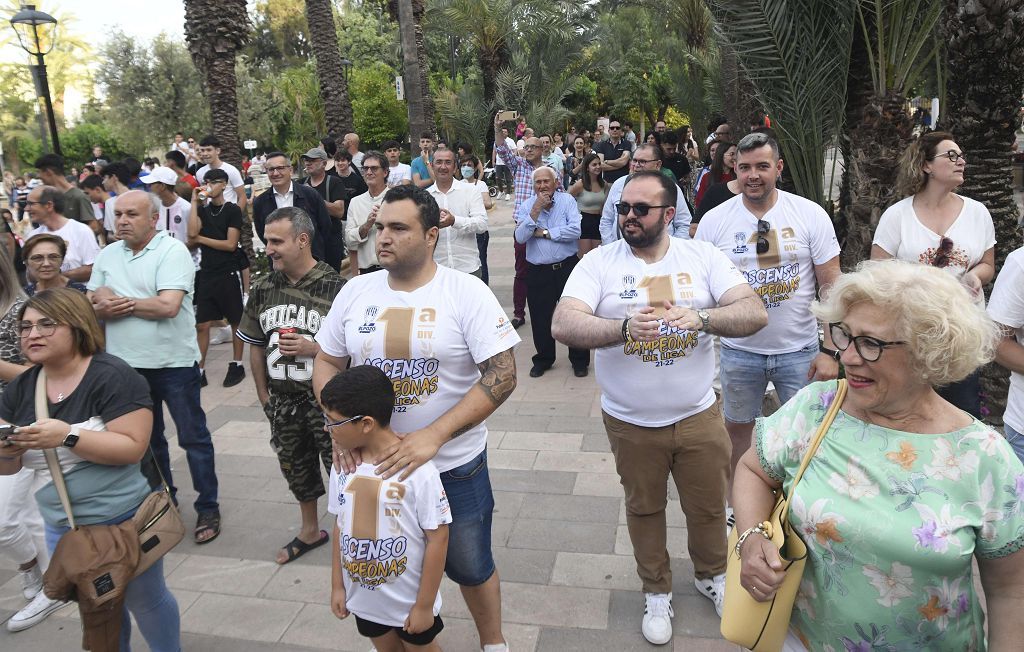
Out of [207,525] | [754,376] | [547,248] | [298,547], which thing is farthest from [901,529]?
[547,248]

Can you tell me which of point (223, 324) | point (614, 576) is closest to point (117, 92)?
point (223, 324)

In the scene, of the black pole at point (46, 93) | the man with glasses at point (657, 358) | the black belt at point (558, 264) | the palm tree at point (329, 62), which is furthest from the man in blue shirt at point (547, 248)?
the black pole at point (46, 93)

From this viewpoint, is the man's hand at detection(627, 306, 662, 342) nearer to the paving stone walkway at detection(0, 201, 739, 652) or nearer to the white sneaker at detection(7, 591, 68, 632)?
the paving stone walkway at detection(0, 201, 739, 652)

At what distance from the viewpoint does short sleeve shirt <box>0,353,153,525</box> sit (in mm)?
2863

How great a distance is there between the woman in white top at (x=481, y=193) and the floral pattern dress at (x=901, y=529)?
5430 millimetres

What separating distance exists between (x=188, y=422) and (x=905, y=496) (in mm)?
3923

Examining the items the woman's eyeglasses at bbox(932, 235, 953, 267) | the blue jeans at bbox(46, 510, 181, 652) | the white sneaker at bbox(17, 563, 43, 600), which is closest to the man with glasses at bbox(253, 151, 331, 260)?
the white sneaker at bbox(17, 563, 43, 600)

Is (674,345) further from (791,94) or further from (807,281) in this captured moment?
(791,94)

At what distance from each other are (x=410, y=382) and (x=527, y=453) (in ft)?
9.08

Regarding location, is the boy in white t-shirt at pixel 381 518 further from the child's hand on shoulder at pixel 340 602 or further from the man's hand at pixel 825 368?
the man's hand at pixel 825 368

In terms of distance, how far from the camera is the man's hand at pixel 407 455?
98.2 inches

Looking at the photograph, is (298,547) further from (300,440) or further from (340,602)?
(340,602)

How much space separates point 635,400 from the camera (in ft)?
10.4

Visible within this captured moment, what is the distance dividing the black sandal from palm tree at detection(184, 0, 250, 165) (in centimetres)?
950
